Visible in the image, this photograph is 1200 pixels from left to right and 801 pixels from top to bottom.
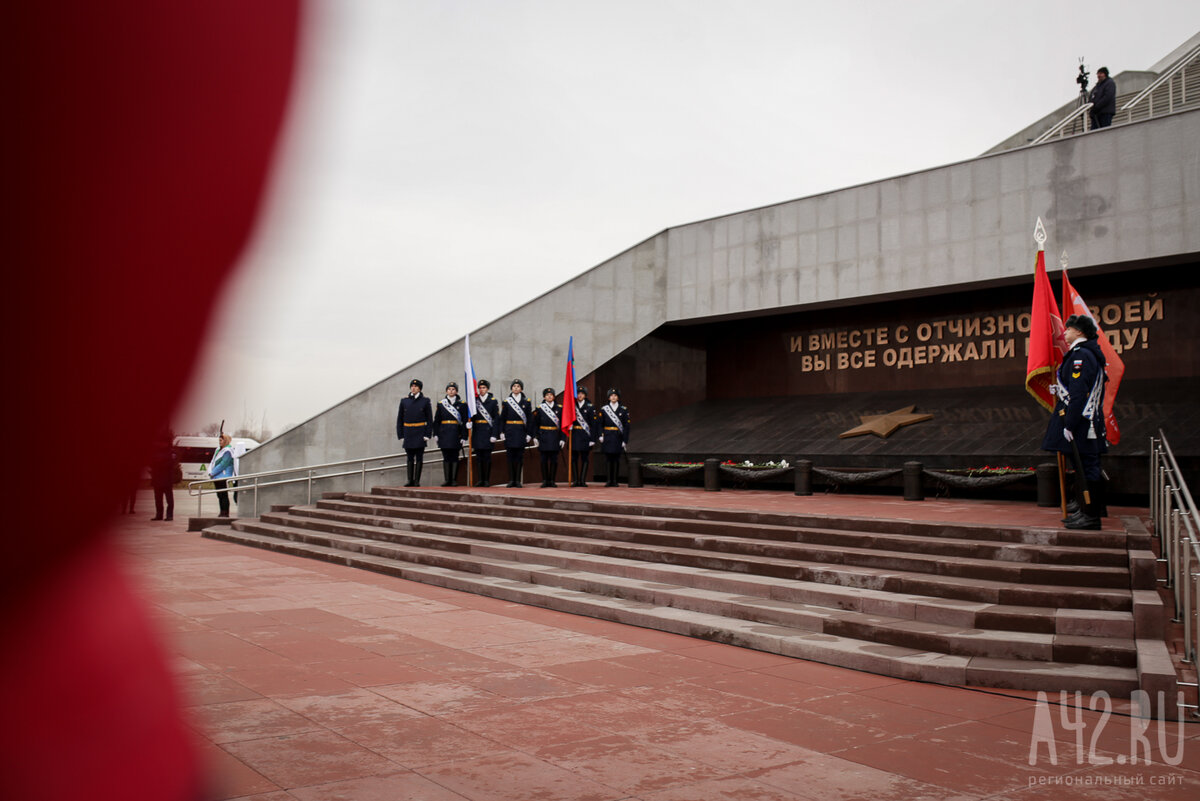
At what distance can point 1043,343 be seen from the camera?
25.8 ft

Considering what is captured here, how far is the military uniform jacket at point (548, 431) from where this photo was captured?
1566 cm

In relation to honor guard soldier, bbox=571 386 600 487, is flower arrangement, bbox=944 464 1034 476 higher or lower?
lower

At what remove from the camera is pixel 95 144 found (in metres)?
0.40

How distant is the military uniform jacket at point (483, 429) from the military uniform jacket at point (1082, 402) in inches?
385

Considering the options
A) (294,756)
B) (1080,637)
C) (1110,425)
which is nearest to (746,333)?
(1110,425)

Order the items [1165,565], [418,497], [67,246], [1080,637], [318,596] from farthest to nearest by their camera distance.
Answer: [418,497] < [318,596] < [1165,565] < [1080,637] < [67,246]

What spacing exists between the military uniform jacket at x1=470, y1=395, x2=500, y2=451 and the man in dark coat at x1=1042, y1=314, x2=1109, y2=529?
976 cm

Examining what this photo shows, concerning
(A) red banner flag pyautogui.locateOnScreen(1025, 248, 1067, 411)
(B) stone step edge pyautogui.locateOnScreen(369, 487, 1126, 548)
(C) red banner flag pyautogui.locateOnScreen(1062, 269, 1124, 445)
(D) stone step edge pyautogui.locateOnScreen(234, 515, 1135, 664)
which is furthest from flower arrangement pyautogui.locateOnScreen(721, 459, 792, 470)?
(A) red banner flag pyautogui.locateOnScreen(1025, 248, 1067, 411)

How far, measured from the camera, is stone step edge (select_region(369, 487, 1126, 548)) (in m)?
7.22

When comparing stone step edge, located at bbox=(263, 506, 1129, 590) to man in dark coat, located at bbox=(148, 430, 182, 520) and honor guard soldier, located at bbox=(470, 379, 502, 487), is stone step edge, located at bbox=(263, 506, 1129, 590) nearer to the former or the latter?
honor guard soldier, located at bbox=(470, 379, 502, 487)

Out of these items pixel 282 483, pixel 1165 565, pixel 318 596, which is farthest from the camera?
pixel 282 483

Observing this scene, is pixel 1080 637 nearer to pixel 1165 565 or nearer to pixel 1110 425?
pixel 1165 565

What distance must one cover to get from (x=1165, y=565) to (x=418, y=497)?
10142 mm

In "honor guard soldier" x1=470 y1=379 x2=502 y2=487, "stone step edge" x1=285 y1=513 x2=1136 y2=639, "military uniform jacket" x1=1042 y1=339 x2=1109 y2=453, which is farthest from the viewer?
"honor guard soldier" x1=470 y1=379 x2=502 y2=487
